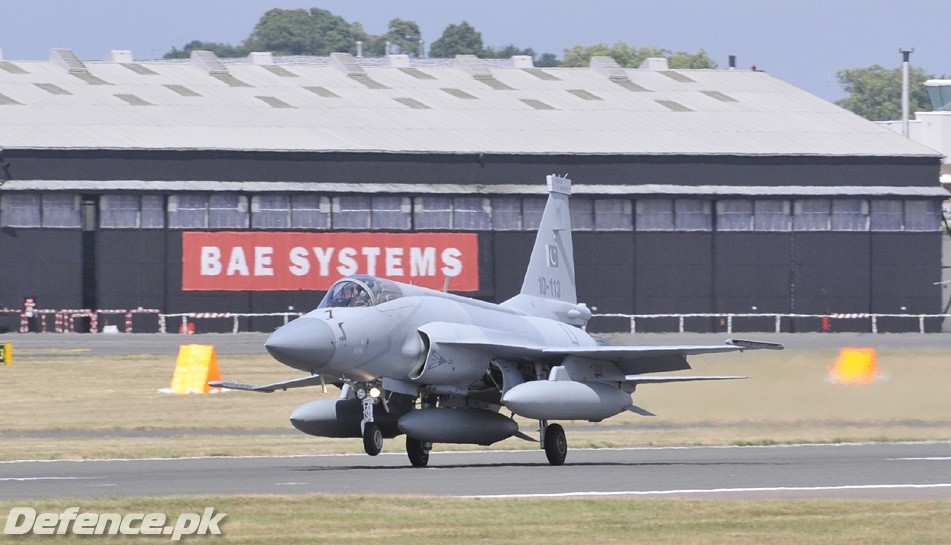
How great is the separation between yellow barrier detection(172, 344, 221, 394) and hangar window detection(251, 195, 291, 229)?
77.8 feet

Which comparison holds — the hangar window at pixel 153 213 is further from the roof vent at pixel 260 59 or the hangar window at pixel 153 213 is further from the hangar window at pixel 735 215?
the hangar window at pixel 735 215

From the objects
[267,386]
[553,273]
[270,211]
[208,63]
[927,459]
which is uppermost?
[208,63]

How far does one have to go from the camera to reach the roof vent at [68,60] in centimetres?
6894

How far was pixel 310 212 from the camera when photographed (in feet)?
204

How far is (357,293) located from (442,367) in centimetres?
172

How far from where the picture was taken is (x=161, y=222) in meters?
60.7

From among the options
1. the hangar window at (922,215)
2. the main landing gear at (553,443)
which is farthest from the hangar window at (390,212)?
the main landing gear at (553,443)

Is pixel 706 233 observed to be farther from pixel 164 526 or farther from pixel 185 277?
pixel 164 526

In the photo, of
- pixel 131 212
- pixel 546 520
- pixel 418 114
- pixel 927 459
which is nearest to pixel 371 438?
pixel 546 520

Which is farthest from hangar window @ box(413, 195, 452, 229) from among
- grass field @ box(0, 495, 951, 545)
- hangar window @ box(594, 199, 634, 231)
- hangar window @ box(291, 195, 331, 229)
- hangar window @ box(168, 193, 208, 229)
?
grass field @ box(0, 495, 951, 545)

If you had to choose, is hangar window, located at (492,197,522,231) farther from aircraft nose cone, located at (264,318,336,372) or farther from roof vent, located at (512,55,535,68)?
aircraft nose cone, located at (264,318,336,372)

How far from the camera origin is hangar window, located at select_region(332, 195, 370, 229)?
2451 inches

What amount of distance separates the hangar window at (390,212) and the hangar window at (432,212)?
356mm

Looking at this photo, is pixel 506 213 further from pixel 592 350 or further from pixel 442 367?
pixel 442 367
